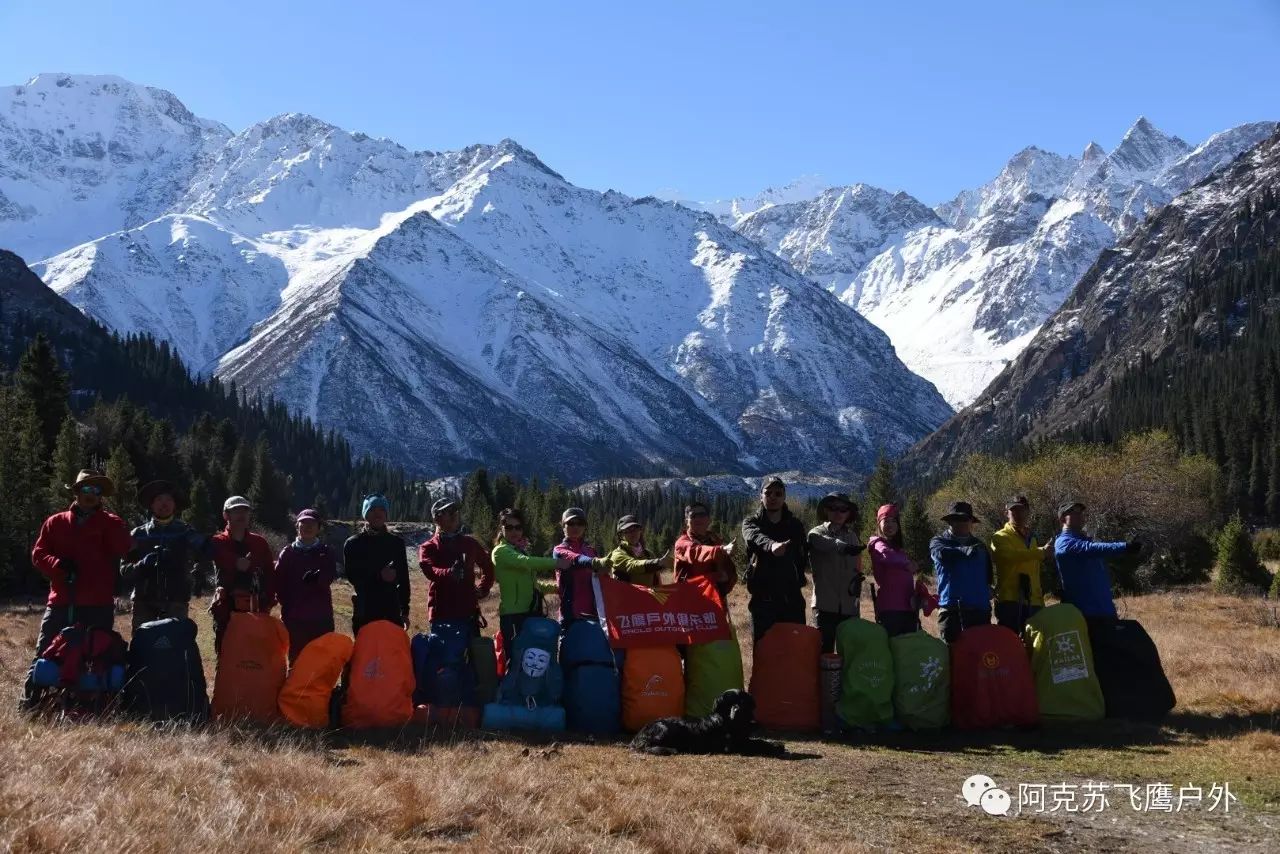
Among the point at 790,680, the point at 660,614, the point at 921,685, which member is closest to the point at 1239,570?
the point at 921,685

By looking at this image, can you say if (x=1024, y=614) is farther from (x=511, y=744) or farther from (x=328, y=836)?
(x=328, y=836)

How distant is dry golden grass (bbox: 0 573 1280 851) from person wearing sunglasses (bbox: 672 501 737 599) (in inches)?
93.9

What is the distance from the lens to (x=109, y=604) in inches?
474

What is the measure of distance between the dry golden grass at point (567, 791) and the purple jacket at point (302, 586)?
2.35m

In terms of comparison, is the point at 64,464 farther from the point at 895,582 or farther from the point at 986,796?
the point at 986,796

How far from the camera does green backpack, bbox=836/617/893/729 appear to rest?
12617 millimetres

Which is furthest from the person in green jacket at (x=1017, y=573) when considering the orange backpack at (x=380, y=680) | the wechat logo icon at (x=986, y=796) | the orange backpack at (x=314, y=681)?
the orange backpack at (x=314, y=681)

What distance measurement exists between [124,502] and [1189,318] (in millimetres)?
176442

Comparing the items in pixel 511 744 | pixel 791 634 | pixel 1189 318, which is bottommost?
pixel 511 744

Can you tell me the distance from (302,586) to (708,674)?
4.85 metres

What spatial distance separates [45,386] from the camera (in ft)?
235

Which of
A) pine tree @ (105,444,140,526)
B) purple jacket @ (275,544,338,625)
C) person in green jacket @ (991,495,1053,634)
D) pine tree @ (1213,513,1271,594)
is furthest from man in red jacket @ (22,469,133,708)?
pine tree @ (105,444,140,526)

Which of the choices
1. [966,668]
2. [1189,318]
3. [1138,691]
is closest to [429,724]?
[966,668]

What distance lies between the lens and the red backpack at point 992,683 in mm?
12703
